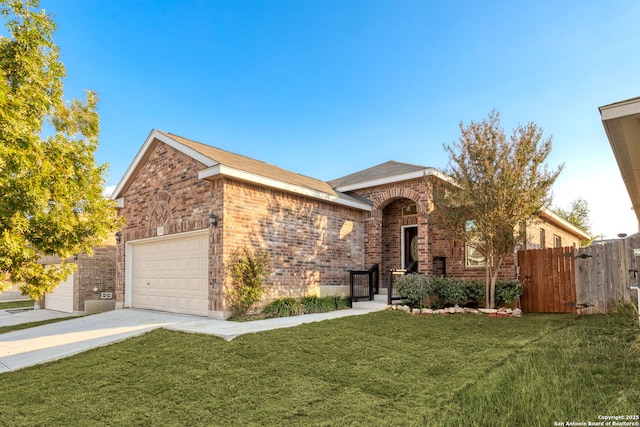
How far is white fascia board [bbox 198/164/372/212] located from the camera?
30.8 feet

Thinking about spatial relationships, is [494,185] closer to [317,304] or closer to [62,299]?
[317,304]

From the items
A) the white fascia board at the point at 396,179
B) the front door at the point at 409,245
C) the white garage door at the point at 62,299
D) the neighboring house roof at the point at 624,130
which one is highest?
the white fascia board at the point at 396,179

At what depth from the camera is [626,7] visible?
7.76 meters

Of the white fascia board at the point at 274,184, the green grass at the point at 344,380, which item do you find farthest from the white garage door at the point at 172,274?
the green grass at the point at 344,380

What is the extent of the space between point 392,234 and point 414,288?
3.34 meters

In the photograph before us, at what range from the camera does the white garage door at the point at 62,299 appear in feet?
48.4

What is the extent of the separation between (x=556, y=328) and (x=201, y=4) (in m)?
12.9

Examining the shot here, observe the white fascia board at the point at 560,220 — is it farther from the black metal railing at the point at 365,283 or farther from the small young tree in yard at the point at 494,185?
the black metal railing at the point at 365,283

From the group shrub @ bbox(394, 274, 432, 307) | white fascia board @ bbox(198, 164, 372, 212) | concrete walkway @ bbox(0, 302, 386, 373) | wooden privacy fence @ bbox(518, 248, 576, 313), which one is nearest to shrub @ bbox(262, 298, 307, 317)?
concrete walkway @ bbox(0, 302, 386, 373)

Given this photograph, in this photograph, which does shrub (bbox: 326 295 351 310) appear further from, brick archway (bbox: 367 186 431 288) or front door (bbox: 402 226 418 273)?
front door (bbox: 402 226 418 273)

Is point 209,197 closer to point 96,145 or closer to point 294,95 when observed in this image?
point 96,145

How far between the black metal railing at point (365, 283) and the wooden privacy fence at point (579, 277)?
14.4 ft

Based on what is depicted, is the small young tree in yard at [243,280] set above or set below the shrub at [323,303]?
above

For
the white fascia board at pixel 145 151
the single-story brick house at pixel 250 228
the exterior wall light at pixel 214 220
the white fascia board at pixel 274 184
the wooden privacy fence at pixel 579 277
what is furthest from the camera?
the white fascia board at pixel 145 151
